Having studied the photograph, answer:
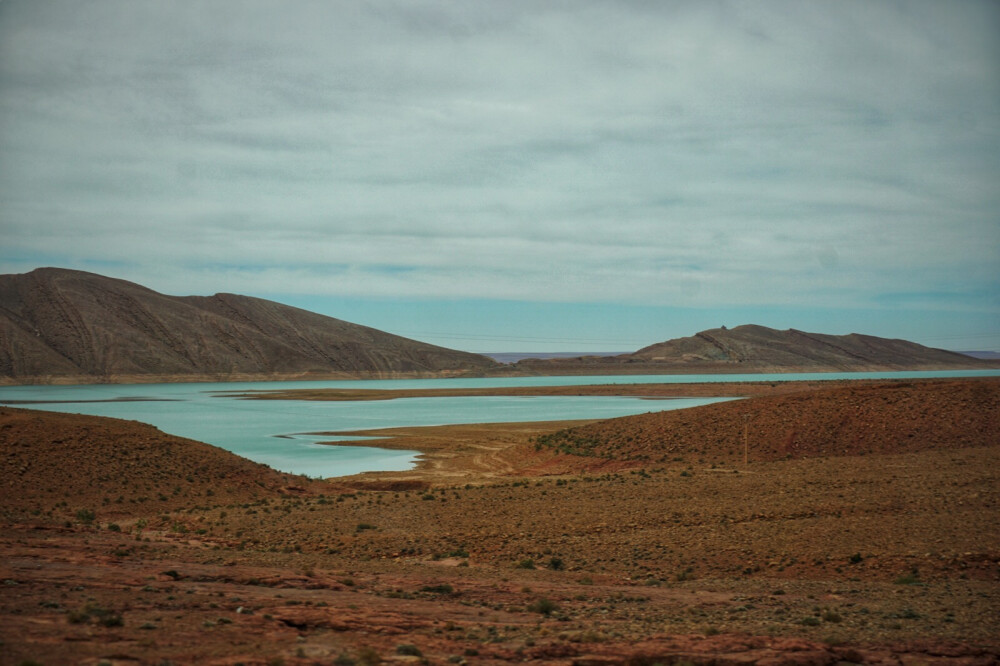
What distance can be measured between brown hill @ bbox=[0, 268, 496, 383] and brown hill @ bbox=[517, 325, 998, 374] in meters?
28.2

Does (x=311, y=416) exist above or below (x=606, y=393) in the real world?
below

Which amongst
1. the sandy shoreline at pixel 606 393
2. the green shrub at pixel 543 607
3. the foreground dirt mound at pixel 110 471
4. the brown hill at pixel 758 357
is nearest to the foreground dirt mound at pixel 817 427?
the foreground dirt mound at pixel 110 471

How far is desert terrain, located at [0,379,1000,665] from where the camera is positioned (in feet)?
25.6

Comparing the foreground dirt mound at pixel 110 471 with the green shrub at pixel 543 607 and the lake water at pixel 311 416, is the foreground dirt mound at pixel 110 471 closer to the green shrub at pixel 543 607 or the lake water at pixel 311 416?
the lake water at pixel 311 416

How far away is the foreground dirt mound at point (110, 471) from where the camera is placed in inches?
818

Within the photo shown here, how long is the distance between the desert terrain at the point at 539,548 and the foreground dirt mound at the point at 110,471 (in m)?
0.10

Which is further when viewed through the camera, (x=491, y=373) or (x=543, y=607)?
(x=491, y=373)

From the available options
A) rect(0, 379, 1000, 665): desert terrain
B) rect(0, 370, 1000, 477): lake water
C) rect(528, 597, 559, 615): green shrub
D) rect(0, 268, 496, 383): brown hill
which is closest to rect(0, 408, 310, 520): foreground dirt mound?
rect(0, 379, 1000, 665): desert terrain

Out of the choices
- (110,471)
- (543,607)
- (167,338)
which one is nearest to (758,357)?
(167,338)

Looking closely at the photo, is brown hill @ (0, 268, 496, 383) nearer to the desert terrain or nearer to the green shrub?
the desert terrain

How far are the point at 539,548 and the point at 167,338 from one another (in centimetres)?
12894

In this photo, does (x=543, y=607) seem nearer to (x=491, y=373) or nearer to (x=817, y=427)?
(x=817, y=427)

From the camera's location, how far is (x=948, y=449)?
1048 inches

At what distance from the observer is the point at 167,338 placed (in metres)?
130
